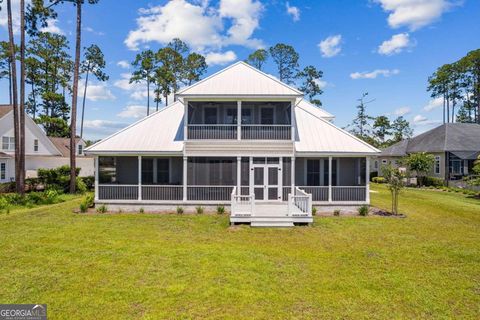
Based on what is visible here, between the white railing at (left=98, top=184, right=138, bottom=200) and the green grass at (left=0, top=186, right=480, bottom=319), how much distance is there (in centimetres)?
308

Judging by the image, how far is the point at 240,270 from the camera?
24.7 ft

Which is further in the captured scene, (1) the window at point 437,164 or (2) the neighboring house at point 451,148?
(1) the window at point 437,164

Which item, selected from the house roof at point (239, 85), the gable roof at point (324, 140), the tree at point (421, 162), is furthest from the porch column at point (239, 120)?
the tree at point (421, 162)

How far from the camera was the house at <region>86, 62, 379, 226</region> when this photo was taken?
15562mm

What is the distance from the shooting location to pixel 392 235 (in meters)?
11.2

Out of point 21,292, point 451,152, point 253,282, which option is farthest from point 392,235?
point 451,152

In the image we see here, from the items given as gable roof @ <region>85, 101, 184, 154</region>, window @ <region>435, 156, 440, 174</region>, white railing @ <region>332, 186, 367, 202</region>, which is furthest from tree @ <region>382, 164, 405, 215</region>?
window @ <region>435, 156, 440, 174</region>

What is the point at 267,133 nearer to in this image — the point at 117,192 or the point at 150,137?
the point at 150,137

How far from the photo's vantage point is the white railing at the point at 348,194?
15703 mm

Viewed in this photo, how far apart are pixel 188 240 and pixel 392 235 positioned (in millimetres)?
8258

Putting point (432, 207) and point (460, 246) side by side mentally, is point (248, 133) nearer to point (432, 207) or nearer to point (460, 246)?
point (460, 246)

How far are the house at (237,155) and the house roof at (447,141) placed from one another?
69.0 feet

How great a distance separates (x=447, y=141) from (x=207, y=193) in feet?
99.0

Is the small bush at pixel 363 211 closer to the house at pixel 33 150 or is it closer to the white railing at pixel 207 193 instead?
the white railing at pixel 207 193
